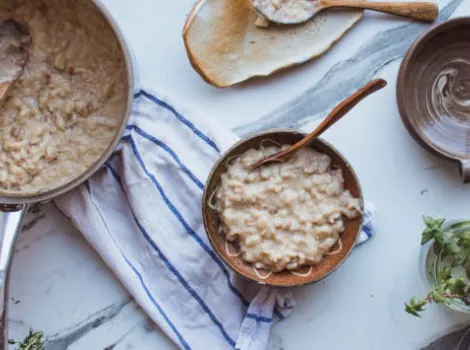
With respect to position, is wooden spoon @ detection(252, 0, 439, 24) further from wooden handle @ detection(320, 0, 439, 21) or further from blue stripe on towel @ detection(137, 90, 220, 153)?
blue stripe on towel @ detection(137, 90, 220, 153)

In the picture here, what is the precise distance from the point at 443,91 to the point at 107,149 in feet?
2.18

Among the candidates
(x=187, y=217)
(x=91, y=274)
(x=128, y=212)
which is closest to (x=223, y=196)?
(x=187, y=217)

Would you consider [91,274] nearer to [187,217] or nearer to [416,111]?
[187,217]

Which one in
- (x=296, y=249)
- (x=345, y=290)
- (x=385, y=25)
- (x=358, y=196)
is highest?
(x=385, y=25)

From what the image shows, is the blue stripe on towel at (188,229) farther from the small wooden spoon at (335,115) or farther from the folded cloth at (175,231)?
the small wooden spoon at (335,115)

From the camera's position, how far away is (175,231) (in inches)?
59.9

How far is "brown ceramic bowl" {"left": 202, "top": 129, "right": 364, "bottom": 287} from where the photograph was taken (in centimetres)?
143

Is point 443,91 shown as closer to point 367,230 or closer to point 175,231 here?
point 367,230

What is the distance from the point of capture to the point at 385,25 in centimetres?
153

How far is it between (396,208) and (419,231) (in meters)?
0.06

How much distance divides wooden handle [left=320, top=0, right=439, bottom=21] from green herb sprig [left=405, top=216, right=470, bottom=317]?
397 mm

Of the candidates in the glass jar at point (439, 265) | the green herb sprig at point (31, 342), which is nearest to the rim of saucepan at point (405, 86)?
the glass jar at point (439, 265)

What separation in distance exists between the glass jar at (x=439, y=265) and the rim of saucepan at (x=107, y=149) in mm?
617

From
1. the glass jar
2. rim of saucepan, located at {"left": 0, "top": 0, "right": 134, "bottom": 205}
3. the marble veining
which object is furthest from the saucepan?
the glass jar
